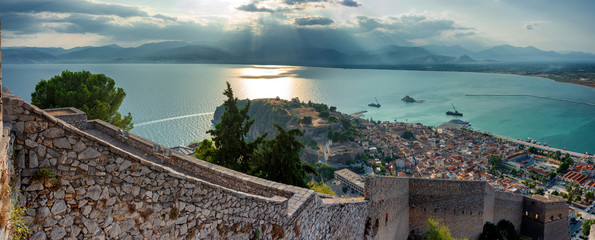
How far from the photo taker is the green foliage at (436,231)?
11.0 m

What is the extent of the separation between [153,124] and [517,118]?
76938 millimetres

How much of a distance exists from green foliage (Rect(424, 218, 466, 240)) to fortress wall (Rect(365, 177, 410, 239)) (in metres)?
0.78

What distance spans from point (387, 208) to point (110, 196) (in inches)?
310

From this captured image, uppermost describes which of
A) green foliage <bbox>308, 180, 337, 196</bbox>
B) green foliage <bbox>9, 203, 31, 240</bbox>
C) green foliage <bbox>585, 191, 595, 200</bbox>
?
green foliage <bbox>9, 203, 31, 240</bbox>

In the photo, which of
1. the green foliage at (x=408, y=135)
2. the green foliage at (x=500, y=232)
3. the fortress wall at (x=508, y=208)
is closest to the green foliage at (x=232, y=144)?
the green foliage at (x=500, y=232)

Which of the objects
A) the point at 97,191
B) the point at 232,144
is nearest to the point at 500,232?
the point at 232,144

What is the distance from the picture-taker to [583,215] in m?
32.7

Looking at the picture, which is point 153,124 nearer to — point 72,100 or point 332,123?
point 332,123

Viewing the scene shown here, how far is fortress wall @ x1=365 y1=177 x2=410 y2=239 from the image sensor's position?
841cm

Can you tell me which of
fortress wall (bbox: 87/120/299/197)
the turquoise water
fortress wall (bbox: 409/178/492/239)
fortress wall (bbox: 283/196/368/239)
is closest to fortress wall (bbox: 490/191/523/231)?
fortress wall (bbox: 409/178/492/239)

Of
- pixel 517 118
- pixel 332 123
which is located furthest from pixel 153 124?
pixel 517 118

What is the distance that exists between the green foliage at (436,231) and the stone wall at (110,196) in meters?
8.52

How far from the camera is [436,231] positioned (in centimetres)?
1131

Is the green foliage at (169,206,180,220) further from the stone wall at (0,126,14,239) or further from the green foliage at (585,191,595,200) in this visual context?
the green foliage at (585,191,595,200)
